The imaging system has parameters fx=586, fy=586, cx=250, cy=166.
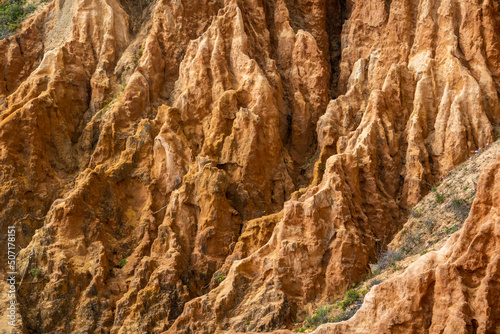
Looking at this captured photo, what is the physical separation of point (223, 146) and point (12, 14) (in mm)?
15816

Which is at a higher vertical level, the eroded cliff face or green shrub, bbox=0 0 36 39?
green shrub, bbox=0 0 36 39

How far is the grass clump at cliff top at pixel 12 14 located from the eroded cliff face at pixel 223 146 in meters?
1.29

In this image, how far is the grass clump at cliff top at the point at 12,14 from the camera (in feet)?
96.9

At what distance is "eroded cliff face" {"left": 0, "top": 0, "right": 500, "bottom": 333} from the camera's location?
18203 millimetres

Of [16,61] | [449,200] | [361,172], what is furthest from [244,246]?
[16,61]

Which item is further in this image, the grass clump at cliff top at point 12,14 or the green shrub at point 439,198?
the grass clump at cliff top at point 12,14

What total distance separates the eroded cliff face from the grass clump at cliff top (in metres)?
1.29

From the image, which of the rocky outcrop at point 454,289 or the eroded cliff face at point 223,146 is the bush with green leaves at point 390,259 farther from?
the rocky outcrop at point 454,289

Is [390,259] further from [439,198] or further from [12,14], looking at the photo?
[12,14]

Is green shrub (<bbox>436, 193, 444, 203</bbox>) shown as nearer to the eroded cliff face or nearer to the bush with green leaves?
the eroded cliff face

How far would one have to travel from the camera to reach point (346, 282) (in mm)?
17094

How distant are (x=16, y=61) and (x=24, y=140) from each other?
252 inches

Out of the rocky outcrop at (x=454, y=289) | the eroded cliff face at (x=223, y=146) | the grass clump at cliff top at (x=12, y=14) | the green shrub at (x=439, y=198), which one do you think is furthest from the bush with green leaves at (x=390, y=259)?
the grass clump at cliff top at (x=12, y=14)

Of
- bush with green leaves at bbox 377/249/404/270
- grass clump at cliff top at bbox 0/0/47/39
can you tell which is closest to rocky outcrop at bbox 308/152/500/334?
bush with green leaves at bbox 377/249/404/270
